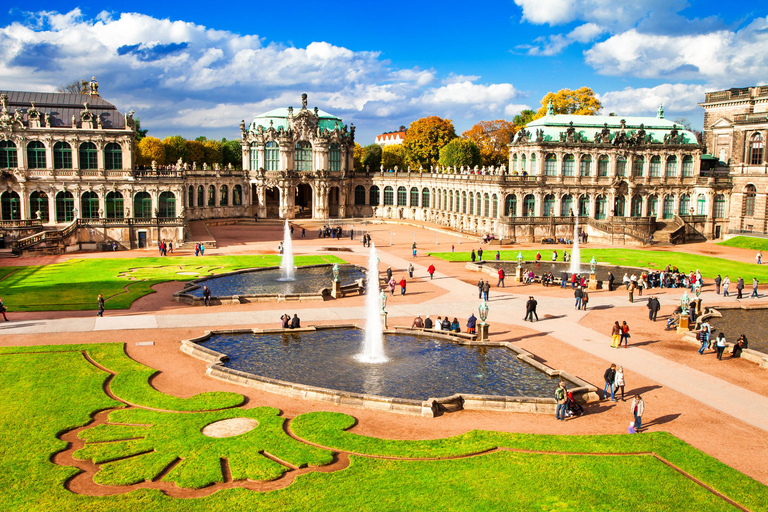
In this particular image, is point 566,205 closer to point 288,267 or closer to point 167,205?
point 288,267

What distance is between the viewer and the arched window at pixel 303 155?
11581 cm

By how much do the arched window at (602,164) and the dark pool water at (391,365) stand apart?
67072mm

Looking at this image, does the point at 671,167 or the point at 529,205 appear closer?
the point at 529,205

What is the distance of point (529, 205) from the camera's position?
90.1m

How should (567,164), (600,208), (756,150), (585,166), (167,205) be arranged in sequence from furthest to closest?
(600,208) < (585,166) < (567,164) < (756,150) < (167,205)

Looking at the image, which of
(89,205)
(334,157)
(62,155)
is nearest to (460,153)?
(334,157)

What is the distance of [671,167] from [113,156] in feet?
262

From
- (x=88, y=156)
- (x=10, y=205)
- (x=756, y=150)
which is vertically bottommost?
(x=10, y=205)

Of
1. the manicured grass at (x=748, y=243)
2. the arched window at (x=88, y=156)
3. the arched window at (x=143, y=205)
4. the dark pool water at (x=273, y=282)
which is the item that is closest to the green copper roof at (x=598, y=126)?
the manicured grass at (x=748, y=243)

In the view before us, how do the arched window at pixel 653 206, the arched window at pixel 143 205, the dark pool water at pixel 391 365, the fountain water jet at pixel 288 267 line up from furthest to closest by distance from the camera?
the arched window at pixel 653 206
the arched window at pixel 143 205
the fountain water jet at pixel 288 267
the dark pool water at pixel 391 365

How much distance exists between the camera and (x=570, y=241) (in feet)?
281

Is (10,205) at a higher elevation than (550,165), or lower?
lower

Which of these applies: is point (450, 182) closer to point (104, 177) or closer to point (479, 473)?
point (104, 177)

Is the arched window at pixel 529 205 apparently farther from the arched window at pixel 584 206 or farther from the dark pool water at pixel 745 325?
the dark pool water at pixel 745 325
